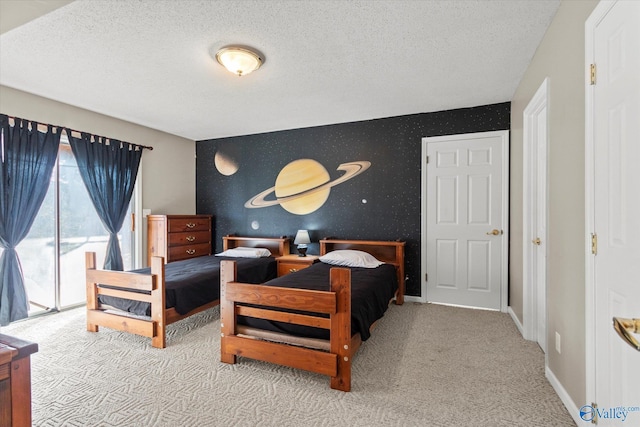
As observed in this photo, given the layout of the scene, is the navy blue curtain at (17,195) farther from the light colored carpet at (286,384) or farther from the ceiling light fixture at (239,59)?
the ceiling light fixture at (239,59)

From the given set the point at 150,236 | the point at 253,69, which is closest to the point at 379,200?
the point at 253,69

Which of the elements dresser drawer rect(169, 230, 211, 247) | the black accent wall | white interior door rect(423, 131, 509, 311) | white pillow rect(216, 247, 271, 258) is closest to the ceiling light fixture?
the black accent wall

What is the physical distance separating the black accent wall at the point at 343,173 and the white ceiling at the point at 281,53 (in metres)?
0.29

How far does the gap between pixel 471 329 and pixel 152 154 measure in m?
4.75

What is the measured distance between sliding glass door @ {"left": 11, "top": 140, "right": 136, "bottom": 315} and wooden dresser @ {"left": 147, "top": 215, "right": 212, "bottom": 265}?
572mm

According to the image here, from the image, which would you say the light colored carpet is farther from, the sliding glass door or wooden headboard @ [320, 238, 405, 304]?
wooden headboard @ [320, 238, 405, 304]

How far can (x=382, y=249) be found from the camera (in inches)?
152

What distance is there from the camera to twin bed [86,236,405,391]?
193 centimetres

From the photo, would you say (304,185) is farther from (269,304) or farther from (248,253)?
(269,304)

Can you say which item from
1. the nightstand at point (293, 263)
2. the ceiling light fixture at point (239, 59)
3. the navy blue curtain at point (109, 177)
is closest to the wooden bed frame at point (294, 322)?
the ceiling light fixture at point (239, 59)

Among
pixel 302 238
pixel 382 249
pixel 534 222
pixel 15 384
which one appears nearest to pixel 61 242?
pixel 302 238

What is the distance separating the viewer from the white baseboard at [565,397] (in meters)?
1.56

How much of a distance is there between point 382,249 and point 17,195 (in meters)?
4.05
